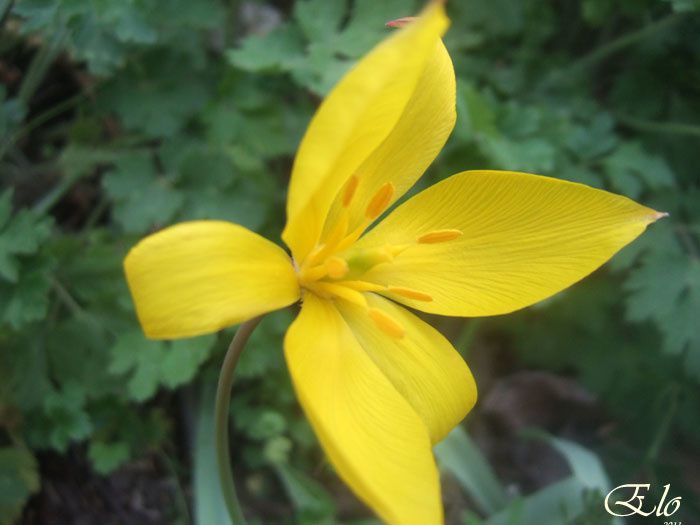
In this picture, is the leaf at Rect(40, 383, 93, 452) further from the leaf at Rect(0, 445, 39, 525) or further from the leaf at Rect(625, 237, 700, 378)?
the leaf at Rect(625, 237, 700, 378)

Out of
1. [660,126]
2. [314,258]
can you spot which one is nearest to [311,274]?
[314,258]

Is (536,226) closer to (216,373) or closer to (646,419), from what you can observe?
(216,373)

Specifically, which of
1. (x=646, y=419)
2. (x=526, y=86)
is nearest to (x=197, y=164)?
(x=526, y=86)

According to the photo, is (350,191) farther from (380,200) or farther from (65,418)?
(65,418)

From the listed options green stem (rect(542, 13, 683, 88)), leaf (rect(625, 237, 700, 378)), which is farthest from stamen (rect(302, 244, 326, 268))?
green stem (rect(542, 13, 683, 88))

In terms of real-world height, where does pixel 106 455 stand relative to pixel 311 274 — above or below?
below

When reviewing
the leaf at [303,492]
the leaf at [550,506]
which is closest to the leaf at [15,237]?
the leaf at [303,492]
